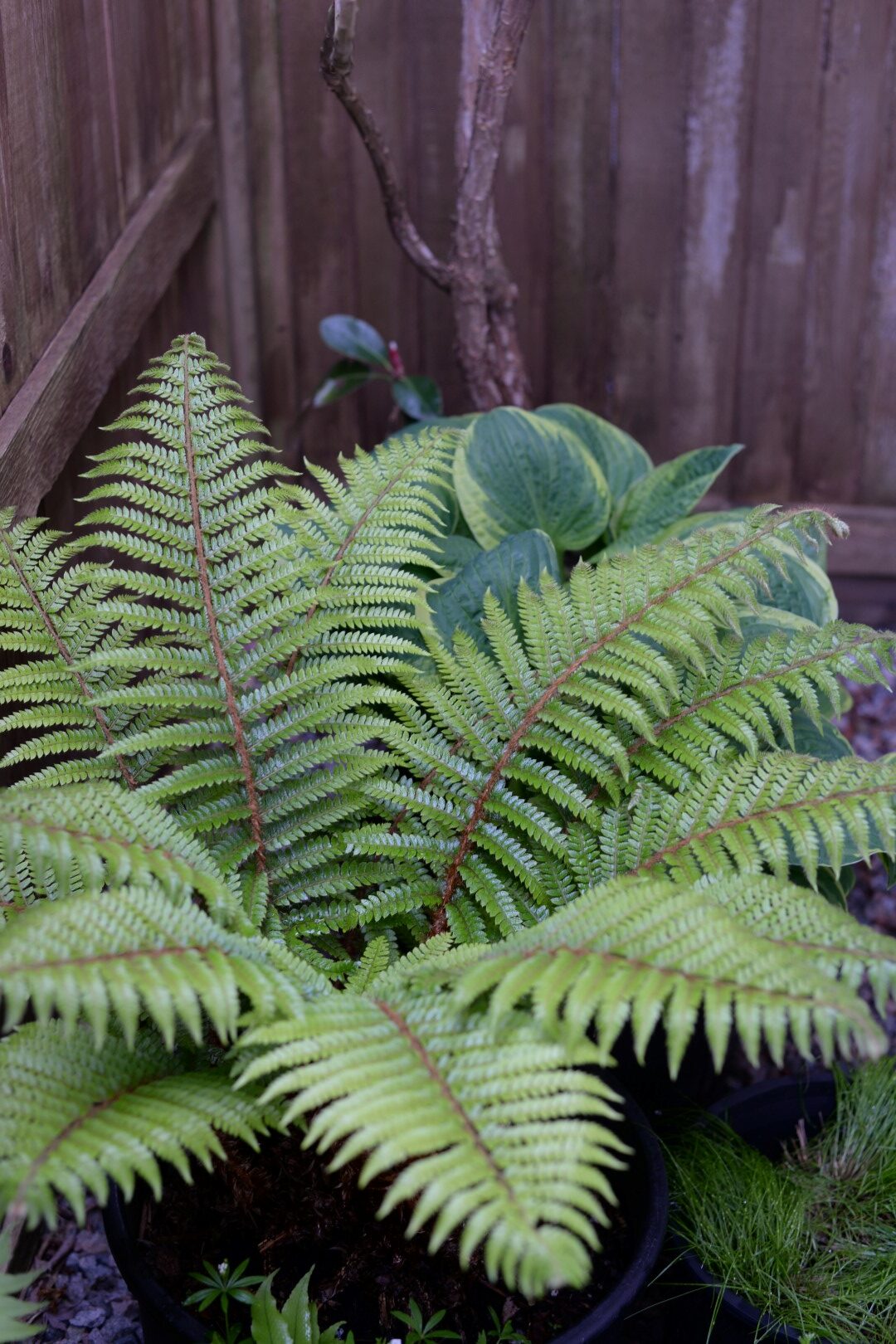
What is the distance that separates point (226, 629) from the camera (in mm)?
1417

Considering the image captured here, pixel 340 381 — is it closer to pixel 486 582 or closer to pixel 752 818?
pixel 486 582

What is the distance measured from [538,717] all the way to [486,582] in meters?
0.37

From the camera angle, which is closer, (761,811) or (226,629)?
(761,811)

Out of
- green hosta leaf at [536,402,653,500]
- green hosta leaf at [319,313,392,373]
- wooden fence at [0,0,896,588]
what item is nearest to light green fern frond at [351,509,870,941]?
green hosta leaf at [536,402,653,500]

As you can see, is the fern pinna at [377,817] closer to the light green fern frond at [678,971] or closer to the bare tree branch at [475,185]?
the light green fern frond at [678,971]

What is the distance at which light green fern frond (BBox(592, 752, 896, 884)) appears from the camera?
120 centimetres

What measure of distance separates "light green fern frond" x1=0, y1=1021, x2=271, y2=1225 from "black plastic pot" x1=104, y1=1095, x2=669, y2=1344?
24 centimetres

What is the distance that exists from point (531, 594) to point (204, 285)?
1699 mm

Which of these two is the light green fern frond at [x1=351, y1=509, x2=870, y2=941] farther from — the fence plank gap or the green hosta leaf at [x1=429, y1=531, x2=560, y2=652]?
the fence plank gap

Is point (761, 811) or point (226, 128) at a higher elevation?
point (226, 128)

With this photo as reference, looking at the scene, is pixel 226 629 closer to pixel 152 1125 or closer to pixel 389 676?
pixel 389 676

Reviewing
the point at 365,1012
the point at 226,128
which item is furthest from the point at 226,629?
the point at 226,128

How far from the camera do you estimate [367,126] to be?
2250 mm

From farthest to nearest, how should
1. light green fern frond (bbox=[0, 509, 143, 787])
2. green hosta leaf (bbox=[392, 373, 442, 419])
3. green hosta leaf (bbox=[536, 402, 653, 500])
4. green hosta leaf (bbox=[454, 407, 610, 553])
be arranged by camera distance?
green hosta leaf (bbox=[392, 373, 442, 419]), green hosta leaf (bbox=[536, 402, 653, 500]), green hosta leaf (bbox=[454, 407, 610, 553]), light green fern frond (bbox=[0, 509, 143, 787])
